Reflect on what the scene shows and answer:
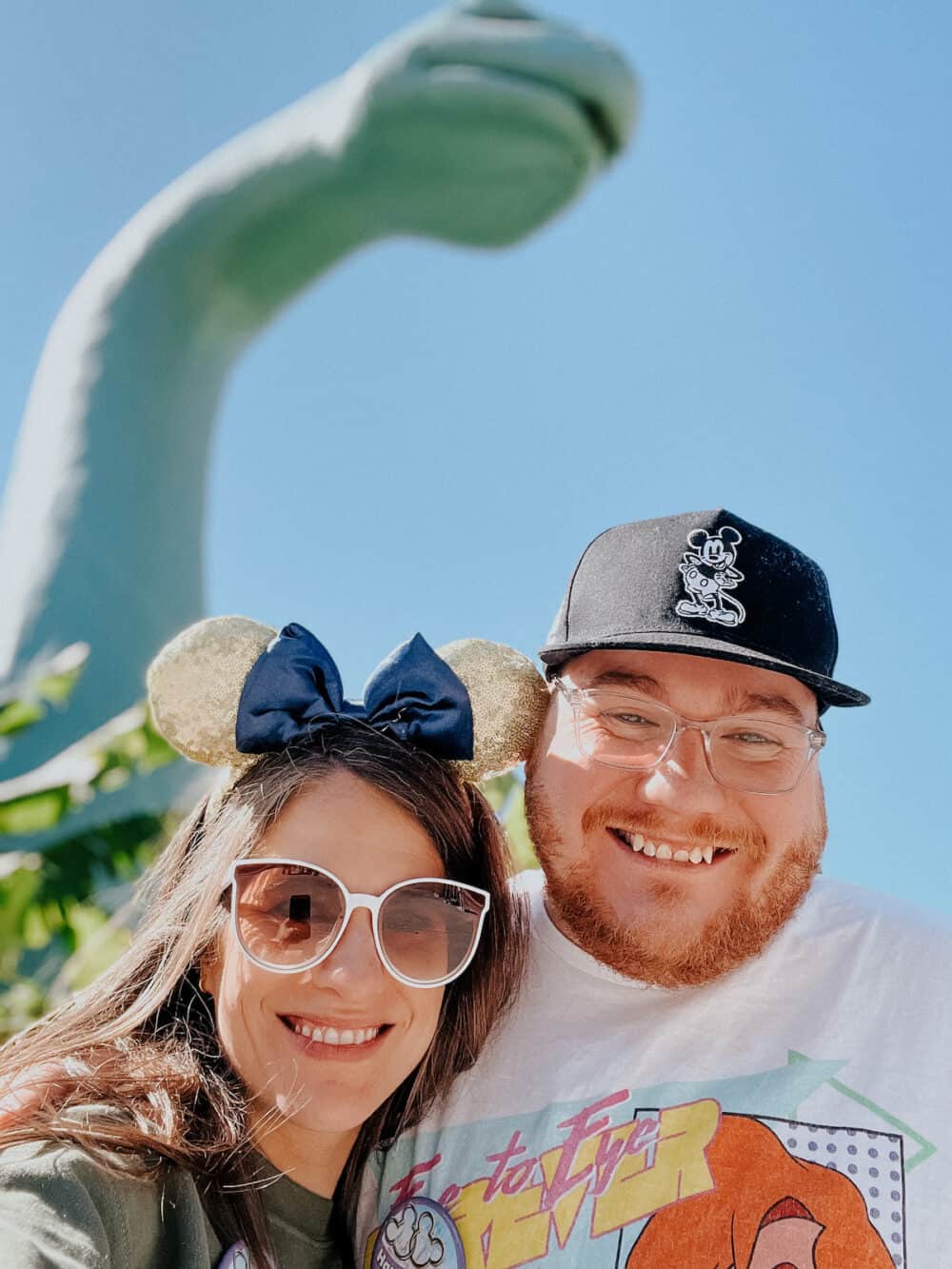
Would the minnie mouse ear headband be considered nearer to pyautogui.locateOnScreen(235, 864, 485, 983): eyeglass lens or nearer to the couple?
Answer: the couple

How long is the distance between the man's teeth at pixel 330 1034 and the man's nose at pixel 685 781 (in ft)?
2.74

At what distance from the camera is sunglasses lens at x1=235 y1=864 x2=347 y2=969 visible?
2.37 m

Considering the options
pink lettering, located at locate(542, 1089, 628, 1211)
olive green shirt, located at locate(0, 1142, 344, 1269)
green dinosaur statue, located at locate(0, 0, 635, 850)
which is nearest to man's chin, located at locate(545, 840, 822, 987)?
pink lettering, located at locate(542, 1089, 628, 1211)

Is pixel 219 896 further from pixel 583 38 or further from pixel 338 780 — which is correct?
pixel 583 38

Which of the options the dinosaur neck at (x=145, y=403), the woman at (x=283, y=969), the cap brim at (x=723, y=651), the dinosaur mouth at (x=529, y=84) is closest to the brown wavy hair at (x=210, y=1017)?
the woman at (x=283, y=969)

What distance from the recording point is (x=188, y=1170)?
2188 millimetres

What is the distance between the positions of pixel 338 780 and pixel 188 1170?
0.77 metres

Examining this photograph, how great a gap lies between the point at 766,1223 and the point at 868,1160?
0.23 meters

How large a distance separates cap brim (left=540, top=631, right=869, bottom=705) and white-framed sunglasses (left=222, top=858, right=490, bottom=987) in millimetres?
710

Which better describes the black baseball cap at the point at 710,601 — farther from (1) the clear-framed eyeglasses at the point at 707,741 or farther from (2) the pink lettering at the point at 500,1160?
(2) the pink lettering at the point at 500,1160

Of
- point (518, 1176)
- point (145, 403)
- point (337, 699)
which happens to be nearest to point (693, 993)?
point (518, 1176)

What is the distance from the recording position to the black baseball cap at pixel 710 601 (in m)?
2.82

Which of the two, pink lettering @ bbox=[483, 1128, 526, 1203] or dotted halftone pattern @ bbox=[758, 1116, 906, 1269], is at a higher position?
dotted halftone pattern @ bbox=[758, 1116, 906, 1269]

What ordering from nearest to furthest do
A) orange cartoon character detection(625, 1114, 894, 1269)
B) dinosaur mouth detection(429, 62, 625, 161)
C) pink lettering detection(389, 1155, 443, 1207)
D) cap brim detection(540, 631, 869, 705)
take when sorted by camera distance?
orange cartoon character detection(625, 1114, 894, 1269) < pink lettering detection(389, 1155, 443, 1207) < cap brim detection(540, 631, 869, 705) < dinosaur mouth detection(429, 62, 625, 161)
